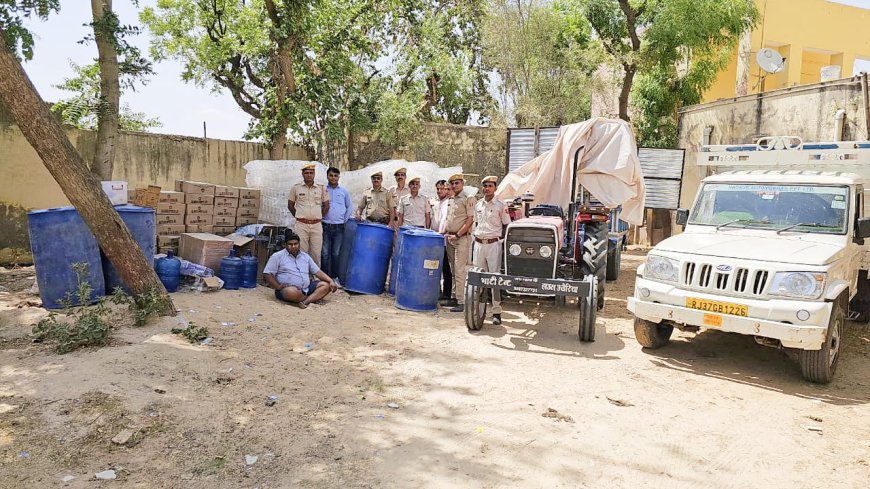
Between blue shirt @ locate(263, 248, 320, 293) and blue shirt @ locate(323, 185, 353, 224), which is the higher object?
blue shirt @ locate(323, 185, 353, 224)

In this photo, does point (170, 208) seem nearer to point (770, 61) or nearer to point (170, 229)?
point (170, 229)

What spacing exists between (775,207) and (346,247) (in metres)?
5.75

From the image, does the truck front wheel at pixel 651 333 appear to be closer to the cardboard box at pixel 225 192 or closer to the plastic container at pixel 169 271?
the plastic container at pixel 169 271

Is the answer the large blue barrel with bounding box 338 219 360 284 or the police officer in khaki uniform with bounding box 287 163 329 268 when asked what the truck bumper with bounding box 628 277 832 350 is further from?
the police officer in khaki uniform with bounding box 287 163 329 268

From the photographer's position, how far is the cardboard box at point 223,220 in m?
9.26

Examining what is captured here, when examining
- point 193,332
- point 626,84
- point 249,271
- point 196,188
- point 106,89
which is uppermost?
point 626,84

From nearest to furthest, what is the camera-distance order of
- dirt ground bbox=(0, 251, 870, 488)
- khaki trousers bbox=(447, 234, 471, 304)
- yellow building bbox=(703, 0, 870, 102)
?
dirt ground bbox=(0, 251, 870, 488)
khaki trousers bbox=(447, 234, 471, 304)
yellow building bbox=(703, 0, 870, 102)

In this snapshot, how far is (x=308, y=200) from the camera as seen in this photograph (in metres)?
8.68

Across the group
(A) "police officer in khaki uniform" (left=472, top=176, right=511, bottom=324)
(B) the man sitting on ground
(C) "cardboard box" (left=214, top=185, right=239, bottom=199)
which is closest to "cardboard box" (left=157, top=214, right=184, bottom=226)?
(C) "cardboard box" (left=214, top=185, right=239, bottom=199)

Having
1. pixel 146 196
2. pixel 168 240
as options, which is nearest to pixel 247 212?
pixel 168 240

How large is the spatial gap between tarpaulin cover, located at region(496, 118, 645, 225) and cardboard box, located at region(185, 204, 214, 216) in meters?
4.79

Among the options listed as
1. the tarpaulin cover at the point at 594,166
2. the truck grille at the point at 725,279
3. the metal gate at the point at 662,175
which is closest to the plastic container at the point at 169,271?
the tarpaulin cover at the point at 594,166

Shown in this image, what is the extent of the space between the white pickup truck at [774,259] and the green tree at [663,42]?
22.8 feet

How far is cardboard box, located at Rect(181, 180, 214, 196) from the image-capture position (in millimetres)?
8852
